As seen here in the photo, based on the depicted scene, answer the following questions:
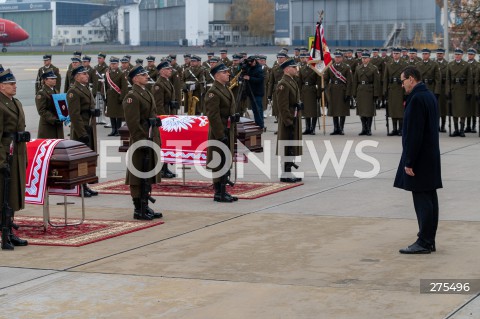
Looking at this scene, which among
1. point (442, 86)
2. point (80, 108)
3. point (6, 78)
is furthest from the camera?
point (442, 86)

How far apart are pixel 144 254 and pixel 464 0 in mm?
18564

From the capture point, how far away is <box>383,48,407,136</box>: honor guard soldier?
893 inches

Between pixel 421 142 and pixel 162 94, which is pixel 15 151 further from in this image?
pixel 162 94

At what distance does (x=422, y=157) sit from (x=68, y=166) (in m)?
3.87

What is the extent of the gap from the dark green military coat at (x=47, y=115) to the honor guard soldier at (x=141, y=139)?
205 cm

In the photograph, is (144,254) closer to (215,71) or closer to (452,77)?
(215,71)

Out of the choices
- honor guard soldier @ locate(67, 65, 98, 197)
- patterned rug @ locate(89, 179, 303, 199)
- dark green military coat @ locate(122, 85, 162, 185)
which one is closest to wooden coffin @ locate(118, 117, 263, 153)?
patterned rug @ locate(89, 179, 303, 199)

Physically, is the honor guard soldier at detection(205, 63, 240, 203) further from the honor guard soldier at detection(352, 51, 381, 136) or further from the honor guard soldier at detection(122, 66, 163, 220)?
the honor guard soldier at detection(352, 51, 381, 136)

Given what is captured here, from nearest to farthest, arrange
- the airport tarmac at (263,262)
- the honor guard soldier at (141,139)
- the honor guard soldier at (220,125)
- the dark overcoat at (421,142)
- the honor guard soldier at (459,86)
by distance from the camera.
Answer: the airport tarmac at (263,262)
the dark overcoat at (421,142)
the honor guard soldier at (141,139)
the honor guard soldier at (220,125)
the honor guard soldier at (459,86)

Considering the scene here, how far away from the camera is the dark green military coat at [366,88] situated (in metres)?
22.8

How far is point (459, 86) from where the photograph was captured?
73.0 ft

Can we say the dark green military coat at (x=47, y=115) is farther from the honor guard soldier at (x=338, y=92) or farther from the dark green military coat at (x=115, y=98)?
the honor guard soldier at (x=338, y=92)

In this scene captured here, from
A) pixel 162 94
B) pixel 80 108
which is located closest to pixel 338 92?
pixel 162 94

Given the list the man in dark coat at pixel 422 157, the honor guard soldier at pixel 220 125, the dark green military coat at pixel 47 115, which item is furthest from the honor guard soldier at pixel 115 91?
the man in dark coat at pixel 422 157
